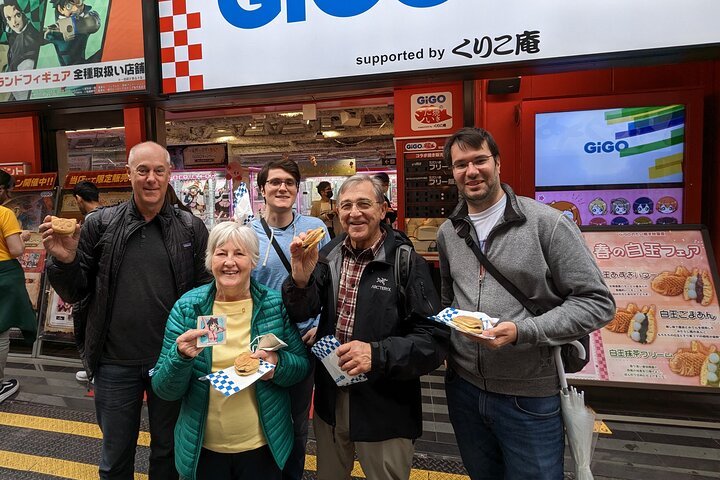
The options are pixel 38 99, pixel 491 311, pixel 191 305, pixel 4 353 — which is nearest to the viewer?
pixel 491 311

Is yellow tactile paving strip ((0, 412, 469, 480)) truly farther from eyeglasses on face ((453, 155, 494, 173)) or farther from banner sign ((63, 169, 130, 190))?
banner sign ((63, 169, 130, 190))

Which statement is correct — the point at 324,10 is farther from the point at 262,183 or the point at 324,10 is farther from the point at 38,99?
the point at 38,99

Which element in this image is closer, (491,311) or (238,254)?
(491,311)

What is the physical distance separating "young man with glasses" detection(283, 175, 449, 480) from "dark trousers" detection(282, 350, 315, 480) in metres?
0.44

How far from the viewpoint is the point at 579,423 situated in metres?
1.55

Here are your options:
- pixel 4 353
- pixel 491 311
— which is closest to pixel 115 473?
pixel 491 311

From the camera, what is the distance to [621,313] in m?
3.40

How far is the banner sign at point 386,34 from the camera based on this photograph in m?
2.40

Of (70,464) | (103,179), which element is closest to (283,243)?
(70,464)

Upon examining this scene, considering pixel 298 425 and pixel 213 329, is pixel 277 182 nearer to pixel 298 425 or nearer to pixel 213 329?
pixel 213 329

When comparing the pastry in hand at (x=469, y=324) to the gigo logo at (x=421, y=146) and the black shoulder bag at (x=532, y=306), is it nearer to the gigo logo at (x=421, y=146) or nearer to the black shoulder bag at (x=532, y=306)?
the black shoulder bag at (x=532, y=306)

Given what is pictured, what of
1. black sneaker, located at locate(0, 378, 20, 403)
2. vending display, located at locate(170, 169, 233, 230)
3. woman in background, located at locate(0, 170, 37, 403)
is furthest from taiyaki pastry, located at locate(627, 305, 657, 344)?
vending display, located at locate(170, 169, 233, 230)

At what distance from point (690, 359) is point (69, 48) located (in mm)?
5398

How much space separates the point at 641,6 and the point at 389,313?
2.32 meters
